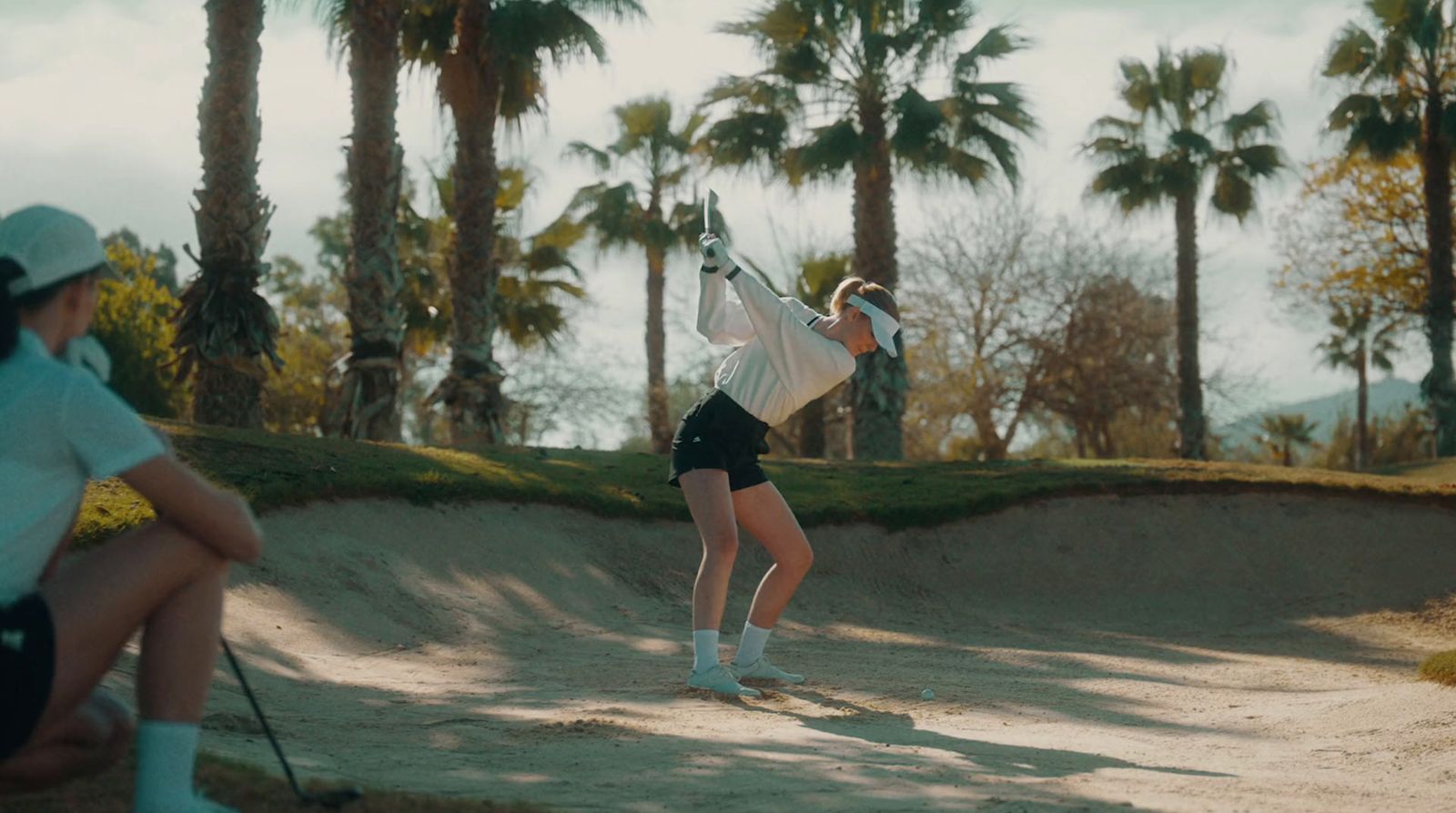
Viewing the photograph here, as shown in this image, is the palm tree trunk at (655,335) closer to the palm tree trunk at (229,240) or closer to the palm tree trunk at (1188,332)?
the palm tree trunk at (1188,332)

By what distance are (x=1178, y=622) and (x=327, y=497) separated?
7935 mm

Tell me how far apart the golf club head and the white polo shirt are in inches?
38.7

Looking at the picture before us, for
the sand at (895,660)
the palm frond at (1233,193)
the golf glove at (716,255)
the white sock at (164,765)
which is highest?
the palm frond at (1233,193)

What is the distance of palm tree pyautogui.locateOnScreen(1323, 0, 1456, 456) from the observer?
1096 inches

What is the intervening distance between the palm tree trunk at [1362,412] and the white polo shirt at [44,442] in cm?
3938

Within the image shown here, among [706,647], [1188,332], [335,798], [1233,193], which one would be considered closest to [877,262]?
[1188,332]

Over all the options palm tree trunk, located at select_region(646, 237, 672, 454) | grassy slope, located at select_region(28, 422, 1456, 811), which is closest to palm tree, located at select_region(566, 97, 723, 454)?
palm tree trunk, located at select_region(646, 237, 672, 454)

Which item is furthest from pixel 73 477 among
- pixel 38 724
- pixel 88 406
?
pixel 38 724

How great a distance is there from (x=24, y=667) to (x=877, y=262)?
21.2 meters

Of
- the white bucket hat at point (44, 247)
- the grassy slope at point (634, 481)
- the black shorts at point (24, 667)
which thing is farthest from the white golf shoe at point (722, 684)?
the grassy slope at point (634, 481)

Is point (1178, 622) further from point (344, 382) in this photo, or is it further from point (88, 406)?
point (88, 406)

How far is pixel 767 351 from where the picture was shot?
6.79 metres

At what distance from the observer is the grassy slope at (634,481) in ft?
39.1

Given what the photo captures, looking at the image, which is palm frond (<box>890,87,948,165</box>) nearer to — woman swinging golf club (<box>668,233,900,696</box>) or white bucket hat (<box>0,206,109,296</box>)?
woman swinging golf club (<box>668,233,900,696</box>)
